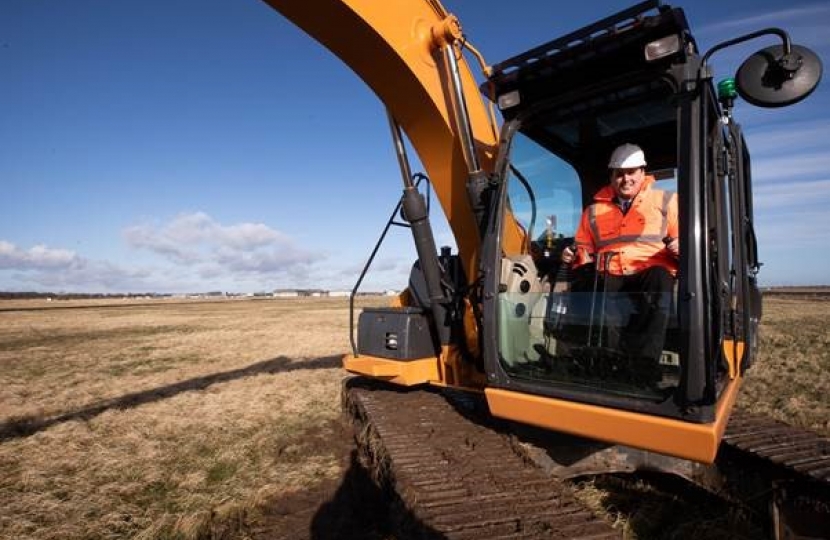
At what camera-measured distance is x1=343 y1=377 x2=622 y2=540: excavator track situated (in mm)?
2244

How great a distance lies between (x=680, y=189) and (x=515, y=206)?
3.94ft

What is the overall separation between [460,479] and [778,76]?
2.52 m

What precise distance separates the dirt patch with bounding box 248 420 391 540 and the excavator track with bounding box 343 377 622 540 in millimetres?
303

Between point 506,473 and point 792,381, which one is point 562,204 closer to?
point 506,473

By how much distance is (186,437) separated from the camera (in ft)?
19.1

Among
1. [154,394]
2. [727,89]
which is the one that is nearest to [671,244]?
[727,89]

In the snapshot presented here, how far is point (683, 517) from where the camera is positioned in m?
3.61

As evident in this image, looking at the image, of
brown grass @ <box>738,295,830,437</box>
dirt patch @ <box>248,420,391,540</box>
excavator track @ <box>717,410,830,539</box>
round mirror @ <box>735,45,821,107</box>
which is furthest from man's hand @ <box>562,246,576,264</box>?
brown grass @ <box>738,295,830,437</box>

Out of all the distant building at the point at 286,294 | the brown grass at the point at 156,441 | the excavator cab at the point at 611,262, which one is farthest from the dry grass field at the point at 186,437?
the distant building at the point at 286,294

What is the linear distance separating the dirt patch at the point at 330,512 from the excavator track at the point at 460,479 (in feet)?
0.99

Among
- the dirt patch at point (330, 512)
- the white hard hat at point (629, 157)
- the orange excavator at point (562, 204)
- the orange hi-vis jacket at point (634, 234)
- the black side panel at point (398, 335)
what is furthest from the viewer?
the black side panel at point (398, 335)

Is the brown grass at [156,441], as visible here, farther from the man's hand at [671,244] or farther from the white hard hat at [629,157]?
the white hard hat at [629,157]

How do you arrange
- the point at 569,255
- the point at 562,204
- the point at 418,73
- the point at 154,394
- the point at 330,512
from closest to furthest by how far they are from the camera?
the point at 569,255
the point at 418,73
the point at 562,204
the point at 330,512
the point at 154,394

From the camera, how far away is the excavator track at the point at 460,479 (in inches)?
88.4
